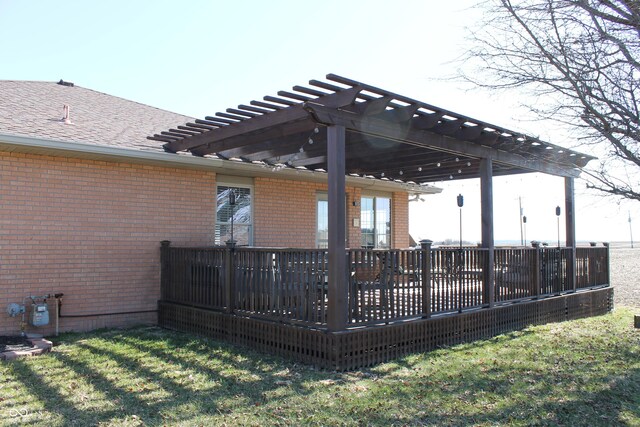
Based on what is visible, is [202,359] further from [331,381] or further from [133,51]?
[133,51]

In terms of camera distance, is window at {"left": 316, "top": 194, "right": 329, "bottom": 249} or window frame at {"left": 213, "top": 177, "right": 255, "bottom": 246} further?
window at {"left": 316, "top": 194, "right": 329, "bottom": 249}

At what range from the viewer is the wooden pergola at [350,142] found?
6059mm

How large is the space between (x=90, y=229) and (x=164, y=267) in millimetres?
1401

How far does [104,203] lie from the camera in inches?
333

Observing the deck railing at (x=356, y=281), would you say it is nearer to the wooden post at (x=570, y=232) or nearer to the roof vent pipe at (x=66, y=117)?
the wooden post at (x=570, y=232)

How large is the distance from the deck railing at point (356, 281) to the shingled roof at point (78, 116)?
2184 millimetres

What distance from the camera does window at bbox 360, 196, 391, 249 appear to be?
1300 centimetres

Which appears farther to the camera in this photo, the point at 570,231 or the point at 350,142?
the point at 570,231

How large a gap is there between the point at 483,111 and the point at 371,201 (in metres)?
6.50

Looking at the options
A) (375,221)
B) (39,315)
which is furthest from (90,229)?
(375,221)

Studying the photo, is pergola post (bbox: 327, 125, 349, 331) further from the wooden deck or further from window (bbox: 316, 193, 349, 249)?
window (bbox: 316, 193, 349, 249)

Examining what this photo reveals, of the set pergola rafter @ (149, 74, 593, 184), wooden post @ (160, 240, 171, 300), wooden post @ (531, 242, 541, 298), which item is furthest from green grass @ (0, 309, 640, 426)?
pergola rafter @ (149, 74, 593, 184)

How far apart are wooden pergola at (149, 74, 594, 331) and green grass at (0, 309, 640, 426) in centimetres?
111

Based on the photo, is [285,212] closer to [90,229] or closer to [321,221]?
[321,221]
